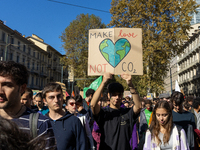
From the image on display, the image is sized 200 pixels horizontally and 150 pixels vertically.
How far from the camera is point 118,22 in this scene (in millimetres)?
20297

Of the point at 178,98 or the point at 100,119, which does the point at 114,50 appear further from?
the point at 178,98

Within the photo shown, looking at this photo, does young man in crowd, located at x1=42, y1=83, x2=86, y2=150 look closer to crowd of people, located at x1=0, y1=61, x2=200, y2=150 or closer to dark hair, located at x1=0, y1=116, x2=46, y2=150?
crowd of people, located at x1=0, y1=61, x2=200, y2=150

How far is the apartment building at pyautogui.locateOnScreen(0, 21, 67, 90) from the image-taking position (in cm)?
3425

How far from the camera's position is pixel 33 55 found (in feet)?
156

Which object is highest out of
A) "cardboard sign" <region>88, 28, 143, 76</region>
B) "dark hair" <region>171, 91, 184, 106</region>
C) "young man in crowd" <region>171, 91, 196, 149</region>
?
"cardboard sign" <region>88, 28, 143, 76</region>

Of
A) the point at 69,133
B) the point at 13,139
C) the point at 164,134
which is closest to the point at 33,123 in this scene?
the point at 13,139

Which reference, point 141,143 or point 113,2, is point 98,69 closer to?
point 141,143

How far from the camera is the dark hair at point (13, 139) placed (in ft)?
2.76

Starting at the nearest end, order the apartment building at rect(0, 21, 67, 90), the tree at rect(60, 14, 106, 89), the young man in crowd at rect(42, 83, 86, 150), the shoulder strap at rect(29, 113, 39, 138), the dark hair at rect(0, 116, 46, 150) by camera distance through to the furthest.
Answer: the dark hair at rect(0, 116, 46, 150) < the shoulder strap at rect(29, 113, 39, 138) < the young man in crowd at rect(42, 83, 86, 150) < the tree at rect(60, 14, 106, 89) < the apartment building at rect(0, 21, 67, 90)

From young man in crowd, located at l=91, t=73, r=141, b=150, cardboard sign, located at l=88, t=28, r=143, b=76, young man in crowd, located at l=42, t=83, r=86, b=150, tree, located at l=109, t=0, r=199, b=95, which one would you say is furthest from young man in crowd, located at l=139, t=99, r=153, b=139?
tree, located at l=109, t=0, r=199, b=95

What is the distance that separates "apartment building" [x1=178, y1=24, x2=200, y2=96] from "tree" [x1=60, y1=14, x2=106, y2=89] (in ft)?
63.9

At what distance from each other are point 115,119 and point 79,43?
2899cm

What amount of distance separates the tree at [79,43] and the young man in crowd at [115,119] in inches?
1035

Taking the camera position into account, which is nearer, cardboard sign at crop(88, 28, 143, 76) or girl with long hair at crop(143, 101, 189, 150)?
girl with long hair at crop(143, 101, 189, 150)
